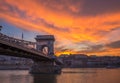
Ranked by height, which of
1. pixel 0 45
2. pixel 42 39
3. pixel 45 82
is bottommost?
pixel 45 82

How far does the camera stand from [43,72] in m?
83.7

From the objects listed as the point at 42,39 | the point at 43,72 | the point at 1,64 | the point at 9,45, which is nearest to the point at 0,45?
the point at 9,45

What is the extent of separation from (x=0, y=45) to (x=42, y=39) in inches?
2382

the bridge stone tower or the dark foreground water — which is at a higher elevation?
the bridge stone tower

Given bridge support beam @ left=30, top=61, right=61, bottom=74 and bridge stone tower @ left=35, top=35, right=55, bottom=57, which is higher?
bridge stone tower @ left=35, top=35, right=55, bottom=57

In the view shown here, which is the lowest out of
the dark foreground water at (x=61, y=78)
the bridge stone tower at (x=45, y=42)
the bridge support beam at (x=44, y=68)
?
the dark foreground water at (x=61, y=78)

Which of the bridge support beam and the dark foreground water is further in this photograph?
the bridge support beam

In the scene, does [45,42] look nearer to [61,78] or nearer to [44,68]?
[44,68]

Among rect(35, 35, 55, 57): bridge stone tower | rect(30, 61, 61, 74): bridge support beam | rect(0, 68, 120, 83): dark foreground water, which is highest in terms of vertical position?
rect(35, 35, 55, 57): bridge stone tower

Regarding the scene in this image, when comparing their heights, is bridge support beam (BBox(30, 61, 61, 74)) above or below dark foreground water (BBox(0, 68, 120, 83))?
above

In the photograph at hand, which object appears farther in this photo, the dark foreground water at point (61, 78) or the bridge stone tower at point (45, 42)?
the bridge stone tower at point (45, 42)

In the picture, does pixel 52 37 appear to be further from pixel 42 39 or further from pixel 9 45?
pixel 9 45

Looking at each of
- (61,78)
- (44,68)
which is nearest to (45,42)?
(44,68)

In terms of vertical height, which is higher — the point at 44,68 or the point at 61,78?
the point at 44,68
